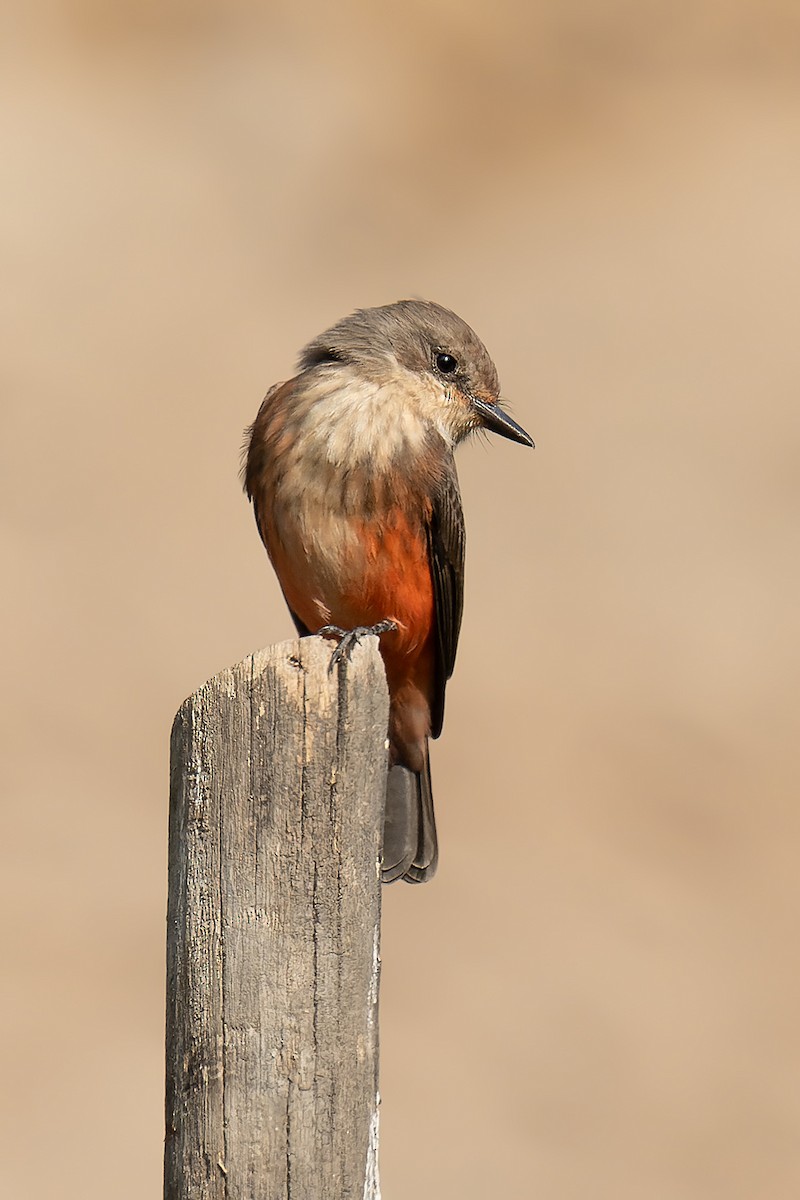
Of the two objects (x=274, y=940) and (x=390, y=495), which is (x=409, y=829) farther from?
(x=274, y=940)

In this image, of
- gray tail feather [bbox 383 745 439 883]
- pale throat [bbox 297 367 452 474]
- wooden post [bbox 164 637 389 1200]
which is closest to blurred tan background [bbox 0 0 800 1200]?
gray tail feather [bbox 383 745 439 883]

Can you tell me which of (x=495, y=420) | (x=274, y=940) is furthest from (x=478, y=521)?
(x=274, y=940)

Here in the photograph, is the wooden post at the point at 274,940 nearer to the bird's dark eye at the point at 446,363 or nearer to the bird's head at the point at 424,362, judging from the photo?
the bird's head at the point at 424,362

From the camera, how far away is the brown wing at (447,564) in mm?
5762

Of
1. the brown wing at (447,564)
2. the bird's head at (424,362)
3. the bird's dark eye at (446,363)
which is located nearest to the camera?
the brown wing at (447,564)

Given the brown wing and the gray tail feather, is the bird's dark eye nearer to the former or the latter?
the brown wing

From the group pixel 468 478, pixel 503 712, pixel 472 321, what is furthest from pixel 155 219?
pixel 503 712

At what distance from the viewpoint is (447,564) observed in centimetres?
589

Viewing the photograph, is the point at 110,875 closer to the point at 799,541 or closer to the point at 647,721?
the point at 647,721

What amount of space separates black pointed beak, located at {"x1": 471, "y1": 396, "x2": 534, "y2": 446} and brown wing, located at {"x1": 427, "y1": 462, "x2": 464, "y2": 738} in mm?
266

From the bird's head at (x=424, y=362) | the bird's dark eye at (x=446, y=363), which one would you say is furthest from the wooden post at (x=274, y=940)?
the bird's dark eye at (x=446, y=363)

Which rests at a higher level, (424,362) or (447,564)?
(424,362)

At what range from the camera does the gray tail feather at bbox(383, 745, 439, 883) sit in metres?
5.77

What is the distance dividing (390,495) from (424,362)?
2.24 ft
